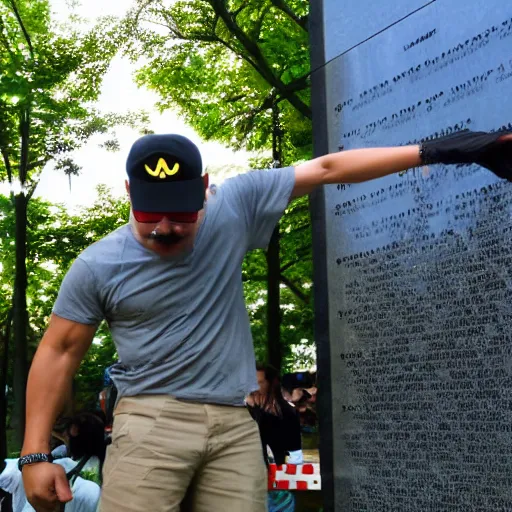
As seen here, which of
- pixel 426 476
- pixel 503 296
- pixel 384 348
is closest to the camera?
pixel 503 296

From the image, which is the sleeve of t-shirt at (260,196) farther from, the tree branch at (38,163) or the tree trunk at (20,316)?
the tree branch at (38,163)

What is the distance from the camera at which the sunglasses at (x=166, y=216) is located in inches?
100

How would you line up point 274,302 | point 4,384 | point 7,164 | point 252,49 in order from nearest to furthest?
point 252,49 < point 274,302 < point 7,164 < point 4,384

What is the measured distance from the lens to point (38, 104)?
14.9 meters

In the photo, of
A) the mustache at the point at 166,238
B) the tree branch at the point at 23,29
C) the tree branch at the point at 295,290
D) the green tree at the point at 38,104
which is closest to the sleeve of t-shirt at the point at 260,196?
the mustache at the point at 166,238

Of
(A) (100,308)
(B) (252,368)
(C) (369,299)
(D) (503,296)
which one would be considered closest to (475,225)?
(D) (503,296)

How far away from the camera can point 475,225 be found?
12.8 feet

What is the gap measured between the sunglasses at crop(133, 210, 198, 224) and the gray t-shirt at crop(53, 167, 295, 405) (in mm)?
109

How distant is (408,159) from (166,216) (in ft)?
2.54

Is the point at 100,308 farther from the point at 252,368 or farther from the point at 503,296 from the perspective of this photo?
the point at 503,296

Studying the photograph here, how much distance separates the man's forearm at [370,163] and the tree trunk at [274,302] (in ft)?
35.9

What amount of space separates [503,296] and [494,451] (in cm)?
70

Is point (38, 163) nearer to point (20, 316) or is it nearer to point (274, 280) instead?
point (20, 316)

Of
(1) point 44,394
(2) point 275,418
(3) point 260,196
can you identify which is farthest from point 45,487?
(2) point 275,418
